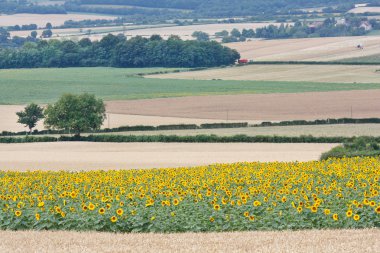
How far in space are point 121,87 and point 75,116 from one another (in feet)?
145

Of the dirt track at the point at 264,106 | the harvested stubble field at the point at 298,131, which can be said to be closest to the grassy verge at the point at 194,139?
the harvested stubble field at the point at 298,131

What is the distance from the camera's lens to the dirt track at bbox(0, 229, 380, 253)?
67.1ft

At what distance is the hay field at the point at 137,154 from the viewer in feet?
172

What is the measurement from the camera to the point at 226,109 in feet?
307

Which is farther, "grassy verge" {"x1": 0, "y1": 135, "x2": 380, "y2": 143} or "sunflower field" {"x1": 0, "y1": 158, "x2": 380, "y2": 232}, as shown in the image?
"grassy verge" {"x1": 0, "y1": 135, "x2": 380, "y2": 143}

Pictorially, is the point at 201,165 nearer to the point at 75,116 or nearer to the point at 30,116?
the point at 75,116

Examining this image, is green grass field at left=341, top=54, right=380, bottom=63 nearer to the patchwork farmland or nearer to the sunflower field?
the patchwork farmland

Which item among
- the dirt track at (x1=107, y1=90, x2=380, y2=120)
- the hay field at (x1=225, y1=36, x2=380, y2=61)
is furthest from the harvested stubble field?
the hay field at (x1=225, y1=36, x2=380, y2=61)

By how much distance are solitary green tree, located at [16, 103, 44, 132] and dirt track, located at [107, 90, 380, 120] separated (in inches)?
374

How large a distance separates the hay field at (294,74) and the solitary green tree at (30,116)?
4692cm

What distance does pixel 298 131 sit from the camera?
71.2 metres

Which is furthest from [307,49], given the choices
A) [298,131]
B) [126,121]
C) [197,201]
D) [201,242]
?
[201,242]

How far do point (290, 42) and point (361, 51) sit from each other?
Result: 33333 mm

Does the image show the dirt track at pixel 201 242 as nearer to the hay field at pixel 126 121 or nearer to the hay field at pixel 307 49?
the hay field at pixel 126 121
